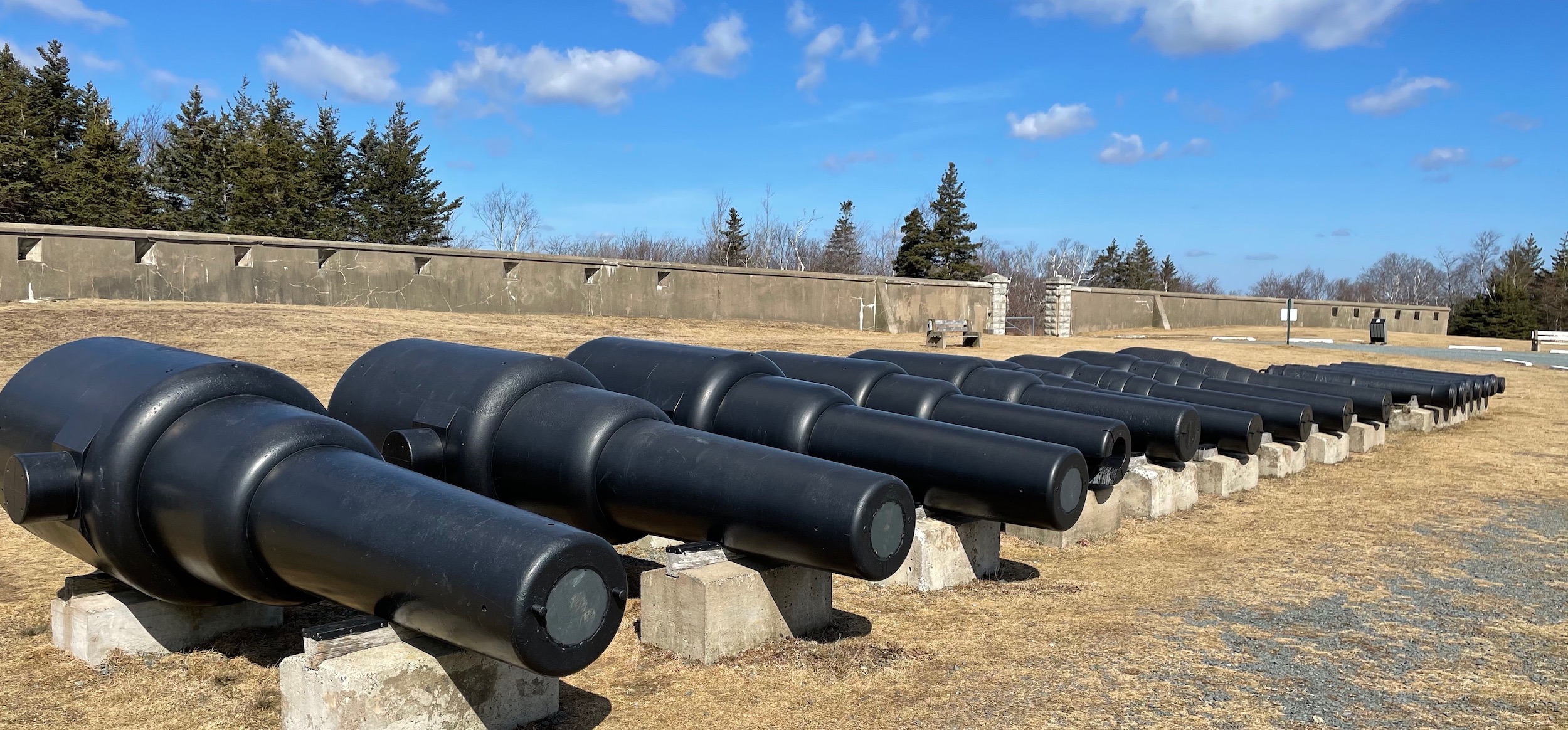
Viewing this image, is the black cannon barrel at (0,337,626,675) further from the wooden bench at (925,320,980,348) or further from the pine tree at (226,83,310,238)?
the pine tree at (226,83,310,238)

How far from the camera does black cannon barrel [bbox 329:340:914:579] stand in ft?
13.2

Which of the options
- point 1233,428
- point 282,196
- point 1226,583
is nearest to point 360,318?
point 1233,428

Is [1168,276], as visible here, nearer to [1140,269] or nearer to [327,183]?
[1140,269]

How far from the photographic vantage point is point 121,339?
4.33 metres

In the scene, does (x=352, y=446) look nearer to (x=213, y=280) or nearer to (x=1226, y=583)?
(x=1226, y=583)

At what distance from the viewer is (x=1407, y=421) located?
46.1ft

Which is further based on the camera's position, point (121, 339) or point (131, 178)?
point (131, 178)

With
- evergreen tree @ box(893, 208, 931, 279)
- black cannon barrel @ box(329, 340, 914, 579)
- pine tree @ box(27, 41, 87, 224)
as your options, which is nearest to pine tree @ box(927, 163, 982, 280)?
evergreen tree @ box(893, 208, 931, 279)

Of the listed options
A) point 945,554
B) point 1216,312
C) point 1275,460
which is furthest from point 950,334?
point 1216,312

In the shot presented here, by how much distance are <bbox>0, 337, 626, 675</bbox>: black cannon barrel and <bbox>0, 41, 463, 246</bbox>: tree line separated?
27.6 meters

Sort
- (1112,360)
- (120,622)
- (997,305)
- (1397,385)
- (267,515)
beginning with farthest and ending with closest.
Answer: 1. (997,305)
2. (1397,385)
3. (1112,360)
4. (120,622)
5. (267,515)

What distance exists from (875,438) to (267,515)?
2837mm

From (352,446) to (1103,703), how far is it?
2.69m

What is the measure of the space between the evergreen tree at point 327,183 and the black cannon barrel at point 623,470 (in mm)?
32616
